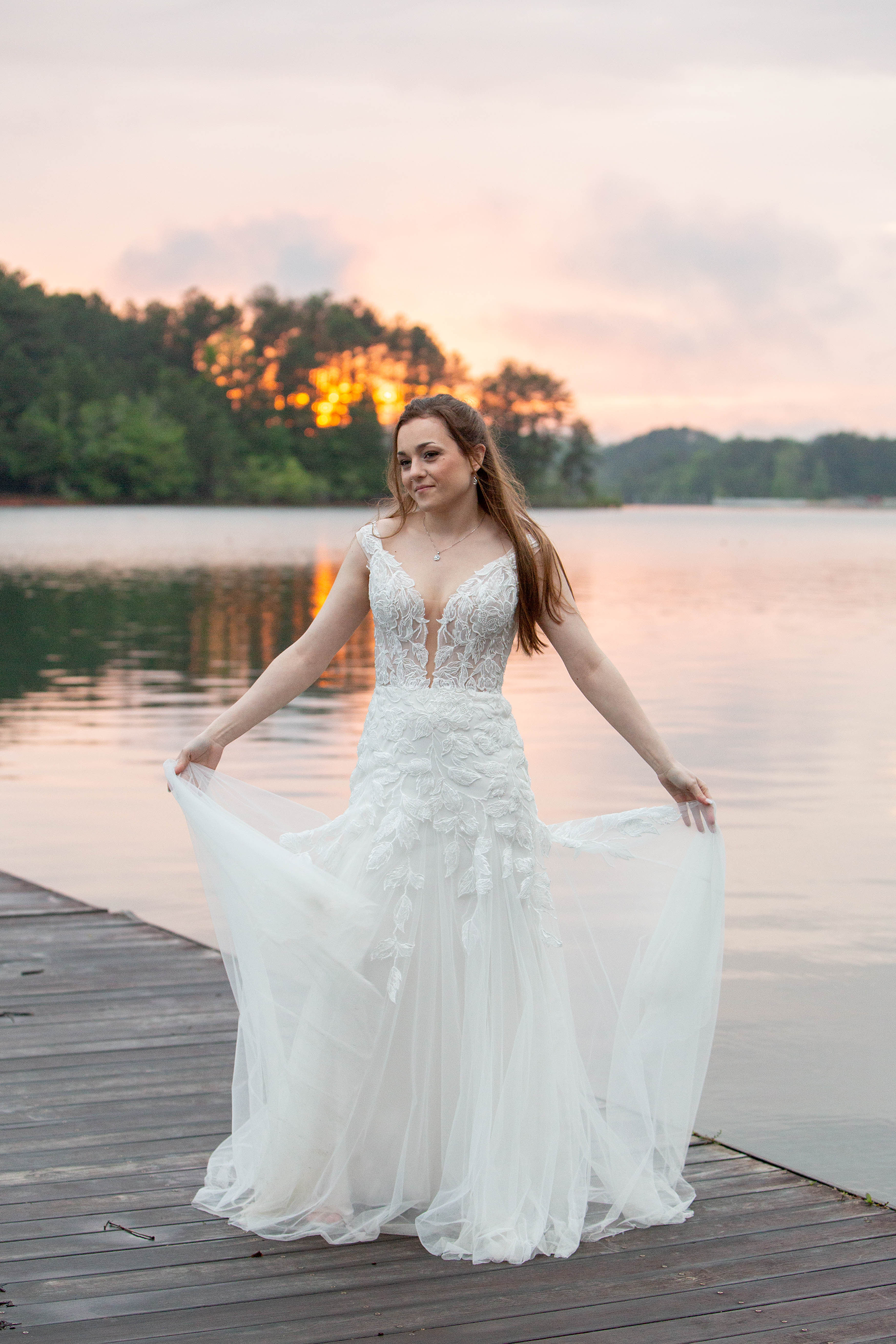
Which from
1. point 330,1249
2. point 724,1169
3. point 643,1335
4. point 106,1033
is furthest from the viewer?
point 106,1033

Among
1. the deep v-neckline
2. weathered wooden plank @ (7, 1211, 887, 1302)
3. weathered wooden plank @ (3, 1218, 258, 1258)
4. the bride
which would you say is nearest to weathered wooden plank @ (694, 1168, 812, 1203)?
the bride

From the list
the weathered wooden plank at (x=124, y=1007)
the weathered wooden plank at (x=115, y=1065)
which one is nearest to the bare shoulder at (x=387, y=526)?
the weathered wooden plank at (x=115, y=1065)

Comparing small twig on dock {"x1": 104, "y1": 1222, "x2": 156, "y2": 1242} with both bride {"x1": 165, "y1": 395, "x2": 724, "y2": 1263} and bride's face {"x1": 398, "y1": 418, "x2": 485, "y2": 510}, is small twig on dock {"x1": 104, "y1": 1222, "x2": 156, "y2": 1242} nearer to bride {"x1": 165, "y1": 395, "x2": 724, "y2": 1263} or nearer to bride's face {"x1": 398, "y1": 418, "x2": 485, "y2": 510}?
bride {"x1": 165, "y1": 395, "x2": 724, "y2": 1263}

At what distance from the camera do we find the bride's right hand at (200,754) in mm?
3299

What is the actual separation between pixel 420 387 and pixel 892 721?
10701 cm

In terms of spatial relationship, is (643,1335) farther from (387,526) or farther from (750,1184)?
(387,526)

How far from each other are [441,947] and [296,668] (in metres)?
0.75

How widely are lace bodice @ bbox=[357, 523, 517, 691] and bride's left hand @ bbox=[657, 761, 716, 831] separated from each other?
482 mm

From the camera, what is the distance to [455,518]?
3289 millimetres

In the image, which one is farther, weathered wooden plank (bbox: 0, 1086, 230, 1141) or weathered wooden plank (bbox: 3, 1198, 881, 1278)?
weathered wooden plank (bbox: 0, 1086, 230, 1141)

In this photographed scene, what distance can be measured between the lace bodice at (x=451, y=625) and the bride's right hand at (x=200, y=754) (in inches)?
17.0

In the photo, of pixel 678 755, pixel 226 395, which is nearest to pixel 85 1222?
pixel 678 755

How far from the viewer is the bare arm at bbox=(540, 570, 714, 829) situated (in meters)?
3.30

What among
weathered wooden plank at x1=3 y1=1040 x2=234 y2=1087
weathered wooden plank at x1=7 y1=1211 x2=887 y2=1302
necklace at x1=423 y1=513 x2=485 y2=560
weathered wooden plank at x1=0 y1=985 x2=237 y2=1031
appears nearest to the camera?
weathered wooden plank at x1=7 y1=1211 x2=887 y2=1302
